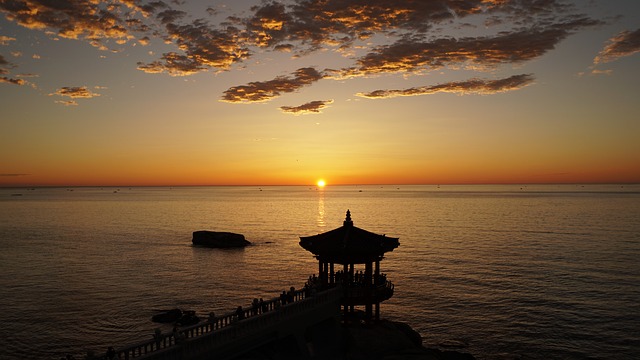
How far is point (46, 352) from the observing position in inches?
1415

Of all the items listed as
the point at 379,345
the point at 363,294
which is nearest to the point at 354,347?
the point at 379,345

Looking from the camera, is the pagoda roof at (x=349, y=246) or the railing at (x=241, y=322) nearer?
the railing at (x=241, y=322)

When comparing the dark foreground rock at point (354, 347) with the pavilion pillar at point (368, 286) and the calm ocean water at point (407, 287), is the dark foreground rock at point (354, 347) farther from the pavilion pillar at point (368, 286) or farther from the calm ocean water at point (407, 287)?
the calm ocean water at point (407, 287)

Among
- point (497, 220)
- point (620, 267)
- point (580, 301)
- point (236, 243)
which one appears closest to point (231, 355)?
point (580, 301)

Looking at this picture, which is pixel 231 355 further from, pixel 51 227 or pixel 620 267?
pixel 51 227

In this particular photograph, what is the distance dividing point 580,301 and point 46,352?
50.5 m

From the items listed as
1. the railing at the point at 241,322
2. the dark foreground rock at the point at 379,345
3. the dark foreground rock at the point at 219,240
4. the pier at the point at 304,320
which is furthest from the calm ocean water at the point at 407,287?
the railing at the point at 241,322

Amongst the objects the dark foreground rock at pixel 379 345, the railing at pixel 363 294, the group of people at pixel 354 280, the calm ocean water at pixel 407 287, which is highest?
the group of people at pixel 354 280

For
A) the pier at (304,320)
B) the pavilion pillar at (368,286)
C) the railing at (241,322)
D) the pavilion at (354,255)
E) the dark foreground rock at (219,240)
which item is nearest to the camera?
the railing at (241,322)

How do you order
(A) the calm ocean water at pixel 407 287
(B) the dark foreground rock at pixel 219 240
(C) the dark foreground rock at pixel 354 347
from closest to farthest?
(C) the dark foreground rock at pixel 354 347 < (A) the calm ocean water at pixel 407 287 < (B) the dark foreground rock at pixel 219 240

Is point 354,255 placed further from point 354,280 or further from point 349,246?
point 354,280

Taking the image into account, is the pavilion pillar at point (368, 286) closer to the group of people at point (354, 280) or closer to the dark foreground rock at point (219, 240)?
the group of people at point (354, 280)

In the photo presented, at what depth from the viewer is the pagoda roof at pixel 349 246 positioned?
26.6m

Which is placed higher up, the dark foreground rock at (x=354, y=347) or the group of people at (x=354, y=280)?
the group of people at (x=354, y=280)
